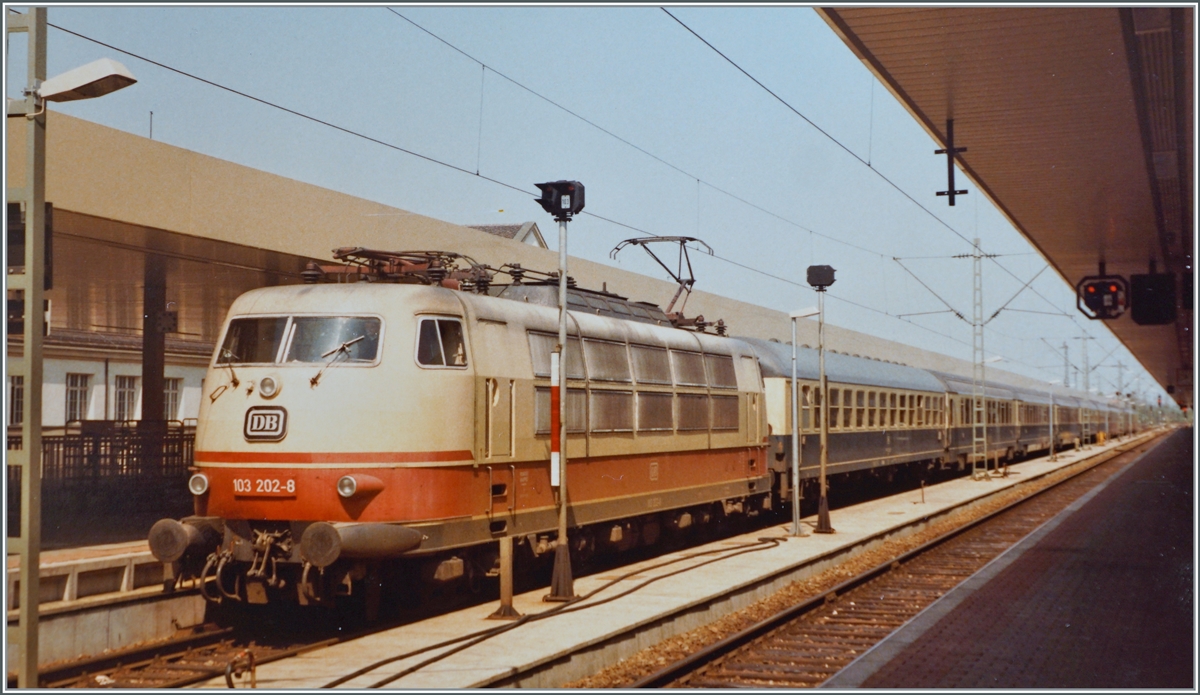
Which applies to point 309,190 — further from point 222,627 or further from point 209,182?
point 222,627

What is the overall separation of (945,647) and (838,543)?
7580 millimetres

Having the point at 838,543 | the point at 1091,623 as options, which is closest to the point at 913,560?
the point at 838,543

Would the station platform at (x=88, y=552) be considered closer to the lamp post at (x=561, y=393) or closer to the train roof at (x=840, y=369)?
the lamp post at (x=561, y=393)

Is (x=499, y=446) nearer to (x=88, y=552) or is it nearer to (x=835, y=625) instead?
(x=835, y=625)

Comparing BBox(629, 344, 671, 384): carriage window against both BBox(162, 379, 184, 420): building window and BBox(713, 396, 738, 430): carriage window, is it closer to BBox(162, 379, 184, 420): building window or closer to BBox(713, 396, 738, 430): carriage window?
BBox(713, 396, 738, 430): carriage window

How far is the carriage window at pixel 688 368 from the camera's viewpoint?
1691 cm

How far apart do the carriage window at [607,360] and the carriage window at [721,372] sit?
10.2 ft

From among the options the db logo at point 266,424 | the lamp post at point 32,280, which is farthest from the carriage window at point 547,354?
the lamp post at point 32,280

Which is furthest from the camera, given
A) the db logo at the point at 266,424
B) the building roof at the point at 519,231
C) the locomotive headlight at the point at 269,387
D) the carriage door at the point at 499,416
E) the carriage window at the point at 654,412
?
the building roof at the point at 519,231

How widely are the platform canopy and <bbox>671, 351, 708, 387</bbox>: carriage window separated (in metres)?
4.72

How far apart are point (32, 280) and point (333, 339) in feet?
14.2

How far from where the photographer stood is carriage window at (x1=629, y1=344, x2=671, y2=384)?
1570 centimetres

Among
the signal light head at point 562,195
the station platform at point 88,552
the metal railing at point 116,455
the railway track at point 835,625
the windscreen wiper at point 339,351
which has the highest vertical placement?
the signal light head at point 562,195

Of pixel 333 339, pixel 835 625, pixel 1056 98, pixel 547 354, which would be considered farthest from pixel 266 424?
pixel 1056 98
